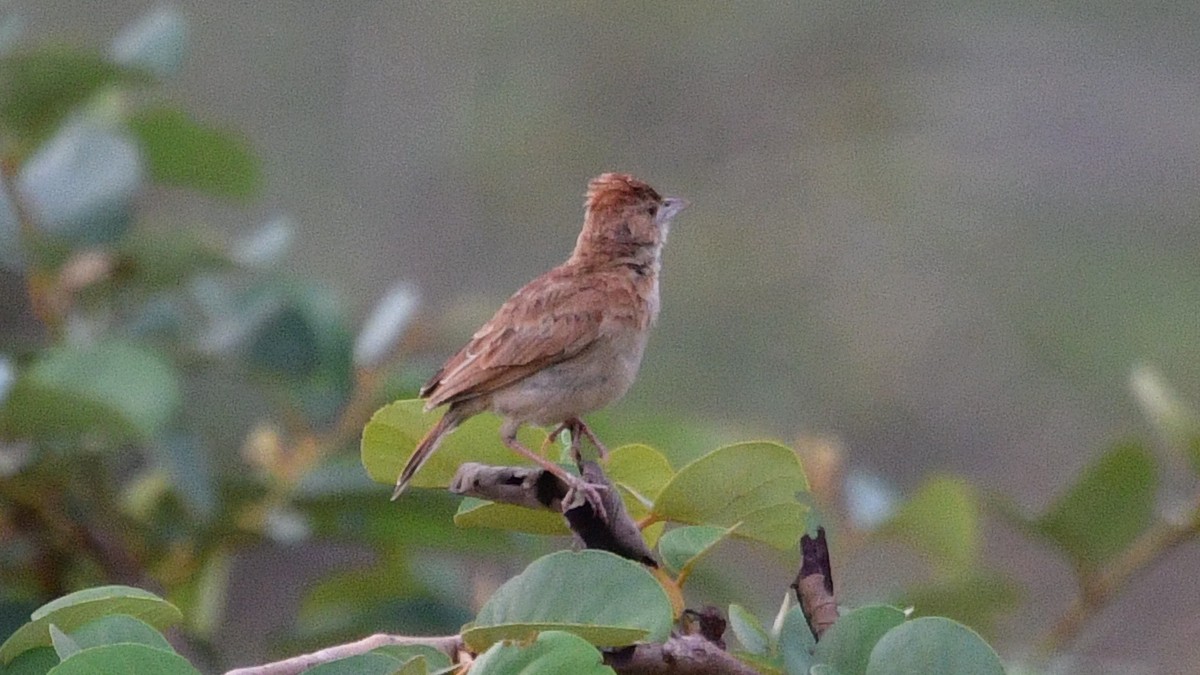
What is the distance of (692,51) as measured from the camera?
12.0 metres

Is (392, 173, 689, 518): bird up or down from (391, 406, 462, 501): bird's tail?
up

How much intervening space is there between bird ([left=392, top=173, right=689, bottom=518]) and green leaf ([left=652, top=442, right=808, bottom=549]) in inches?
24.6

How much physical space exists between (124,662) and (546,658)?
0.33 m

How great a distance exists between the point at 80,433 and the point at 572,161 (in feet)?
27.2

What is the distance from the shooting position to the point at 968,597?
3191 mm

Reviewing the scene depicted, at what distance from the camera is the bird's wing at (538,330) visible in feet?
9.57

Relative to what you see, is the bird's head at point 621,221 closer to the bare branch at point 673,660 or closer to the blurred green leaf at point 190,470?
the blurred green leaf at point 190,470

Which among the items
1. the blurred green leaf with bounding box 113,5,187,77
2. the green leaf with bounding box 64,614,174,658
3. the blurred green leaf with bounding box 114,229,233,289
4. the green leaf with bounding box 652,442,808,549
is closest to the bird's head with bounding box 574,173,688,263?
the blurred green leaf with bounding box 114,229,233,289

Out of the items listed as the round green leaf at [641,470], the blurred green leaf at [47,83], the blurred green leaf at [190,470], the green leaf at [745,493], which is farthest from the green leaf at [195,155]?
the green leaf at [745,493]

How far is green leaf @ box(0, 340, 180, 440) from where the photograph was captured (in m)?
2.90

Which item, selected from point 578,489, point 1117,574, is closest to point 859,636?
point 578,489

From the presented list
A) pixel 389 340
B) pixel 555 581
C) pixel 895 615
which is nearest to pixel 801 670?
pixel 895 615

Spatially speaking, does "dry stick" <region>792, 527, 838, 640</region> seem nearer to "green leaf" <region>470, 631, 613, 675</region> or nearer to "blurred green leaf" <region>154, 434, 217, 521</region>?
"green leaf" <region>470, 631, 613, 675</region>

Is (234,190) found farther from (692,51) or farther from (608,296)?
(692,51)
